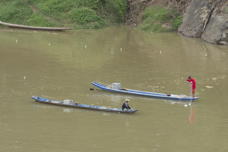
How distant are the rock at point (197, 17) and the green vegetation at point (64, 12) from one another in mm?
6572

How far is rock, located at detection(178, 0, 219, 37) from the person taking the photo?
3447cm

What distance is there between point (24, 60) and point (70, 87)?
5.53m

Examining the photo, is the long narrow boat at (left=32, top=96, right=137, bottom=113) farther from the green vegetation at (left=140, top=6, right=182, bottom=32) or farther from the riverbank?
the green vegetation at (left=140, top=6, right=182, bottom=32)

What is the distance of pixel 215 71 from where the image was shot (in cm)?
2486

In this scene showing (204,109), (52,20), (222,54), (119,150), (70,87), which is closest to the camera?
(119,150)

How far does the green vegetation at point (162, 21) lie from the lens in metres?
36.9

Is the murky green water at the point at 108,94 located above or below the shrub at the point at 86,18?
below

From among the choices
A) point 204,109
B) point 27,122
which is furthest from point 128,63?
point 27,122

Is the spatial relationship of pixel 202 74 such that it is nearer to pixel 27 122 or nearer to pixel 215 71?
pixel 215 71

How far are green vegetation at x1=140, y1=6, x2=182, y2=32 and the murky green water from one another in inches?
121

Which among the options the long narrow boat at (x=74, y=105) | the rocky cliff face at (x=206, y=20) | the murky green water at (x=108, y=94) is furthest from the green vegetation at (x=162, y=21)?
the long narrow boat at (x=74, y=105)

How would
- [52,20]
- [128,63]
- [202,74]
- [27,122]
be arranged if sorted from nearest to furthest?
[27,122] < [202,74] < [128,63] < [52,20]

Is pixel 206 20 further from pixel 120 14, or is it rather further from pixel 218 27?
pixel 120 14

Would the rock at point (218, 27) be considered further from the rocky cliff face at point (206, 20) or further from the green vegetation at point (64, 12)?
the green vegetation at point (64, 12)
